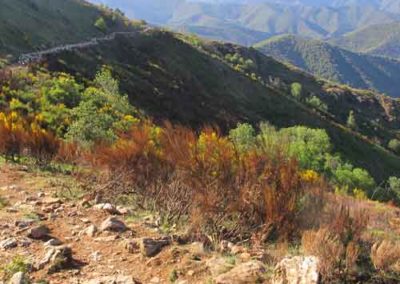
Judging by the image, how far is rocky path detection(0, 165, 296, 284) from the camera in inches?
231

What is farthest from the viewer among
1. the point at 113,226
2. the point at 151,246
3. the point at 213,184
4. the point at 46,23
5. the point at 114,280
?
the point at 46,23

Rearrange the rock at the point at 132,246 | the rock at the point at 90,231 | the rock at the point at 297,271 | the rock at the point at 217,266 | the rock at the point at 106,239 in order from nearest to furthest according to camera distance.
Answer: the rock at the point at 297,271 < the rock at the point at 217,266 < the rock at the point at 132,246 < the rock at the point at 106,239 < the rock at the point at 90,231

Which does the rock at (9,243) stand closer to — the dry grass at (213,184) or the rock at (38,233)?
the rock at (38,233)

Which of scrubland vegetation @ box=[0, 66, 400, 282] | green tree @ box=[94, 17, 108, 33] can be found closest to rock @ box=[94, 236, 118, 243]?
scrubland vegetation @ box=[0, 66, 400, 282]

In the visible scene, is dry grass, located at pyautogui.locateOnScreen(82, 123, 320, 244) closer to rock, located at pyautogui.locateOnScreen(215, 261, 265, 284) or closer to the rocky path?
the rocky path

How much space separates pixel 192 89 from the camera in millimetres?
68812

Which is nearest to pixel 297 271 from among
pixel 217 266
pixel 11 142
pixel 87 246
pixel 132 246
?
pixel 217 266

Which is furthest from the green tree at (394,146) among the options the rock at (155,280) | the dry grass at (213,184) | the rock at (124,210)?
the rock at (155,280)

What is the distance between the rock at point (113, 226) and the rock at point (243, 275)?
2030 mm

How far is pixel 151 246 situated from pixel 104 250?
0.64 metres

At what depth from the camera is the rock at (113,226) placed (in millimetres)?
7168

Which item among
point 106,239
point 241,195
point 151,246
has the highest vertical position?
point 241,195

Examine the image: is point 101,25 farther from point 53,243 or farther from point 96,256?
point 96,256

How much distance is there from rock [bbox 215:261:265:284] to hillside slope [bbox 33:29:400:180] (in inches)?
1709
